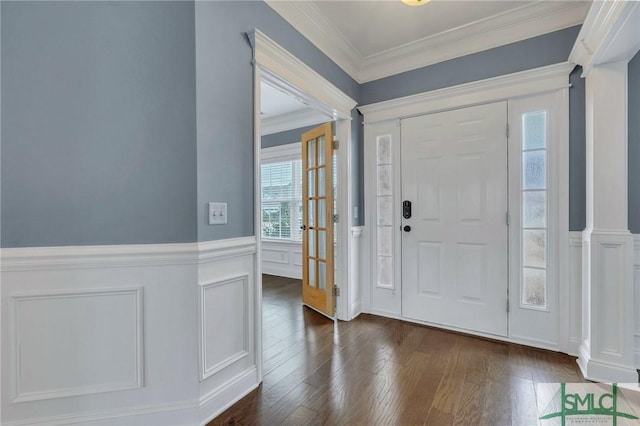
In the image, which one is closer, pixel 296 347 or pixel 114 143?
pixel 114 143

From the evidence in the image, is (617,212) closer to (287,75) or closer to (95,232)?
(287,75)

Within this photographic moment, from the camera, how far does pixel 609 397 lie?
173 centimetres

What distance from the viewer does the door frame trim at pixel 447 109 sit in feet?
7.30

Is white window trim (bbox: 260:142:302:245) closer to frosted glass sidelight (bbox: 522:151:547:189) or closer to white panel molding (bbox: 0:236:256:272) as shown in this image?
frosted glass sidelight (bbox: 522:151:547:189)

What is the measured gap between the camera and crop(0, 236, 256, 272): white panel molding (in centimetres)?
128

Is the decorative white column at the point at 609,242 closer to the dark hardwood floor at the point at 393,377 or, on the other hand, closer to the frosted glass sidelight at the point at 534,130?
the dark hardwood floor at the point at 393,377

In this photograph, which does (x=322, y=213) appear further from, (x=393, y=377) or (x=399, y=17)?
(x=399, y=17)

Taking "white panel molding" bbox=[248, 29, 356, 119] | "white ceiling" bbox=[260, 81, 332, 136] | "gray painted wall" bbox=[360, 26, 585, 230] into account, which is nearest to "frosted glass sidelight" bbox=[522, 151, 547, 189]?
"gray painted wall" bbox=[360, 26, 585, 230]

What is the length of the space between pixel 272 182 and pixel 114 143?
3.77 meters

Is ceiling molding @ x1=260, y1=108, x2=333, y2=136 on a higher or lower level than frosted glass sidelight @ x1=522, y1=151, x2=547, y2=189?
higher

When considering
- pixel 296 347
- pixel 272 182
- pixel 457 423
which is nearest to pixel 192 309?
pixel 296 347

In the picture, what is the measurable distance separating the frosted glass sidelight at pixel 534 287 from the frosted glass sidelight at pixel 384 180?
4.58ft

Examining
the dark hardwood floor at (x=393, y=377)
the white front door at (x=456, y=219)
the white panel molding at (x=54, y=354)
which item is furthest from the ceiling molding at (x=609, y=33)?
the white panel molding at (x=54, y=354)

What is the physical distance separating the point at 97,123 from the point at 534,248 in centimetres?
312
